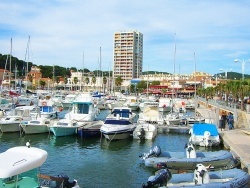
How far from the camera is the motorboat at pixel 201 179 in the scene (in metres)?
14.9

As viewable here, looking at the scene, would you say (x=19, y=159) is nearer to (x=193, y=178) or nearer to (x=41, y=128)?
(x=193, y=178)

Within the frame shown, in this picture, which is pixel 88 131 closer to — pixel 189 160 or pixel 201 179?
pixel 189 160

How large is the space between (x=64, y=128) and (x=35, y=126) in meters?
3.17

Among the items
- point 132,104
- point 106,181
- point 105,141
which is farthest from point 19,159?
point 132,104

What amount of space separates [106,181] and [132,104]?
4893cm

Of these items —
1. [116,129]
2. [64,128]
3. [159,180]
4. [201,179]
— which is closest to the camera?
[201,179]

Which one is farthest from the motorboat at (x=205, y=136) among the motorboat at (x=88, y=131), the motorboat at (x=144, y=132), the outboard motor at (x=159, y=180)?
the outboard motor at (x=159, y=180)

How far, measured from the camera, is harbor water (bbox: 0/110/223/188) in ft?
61.3

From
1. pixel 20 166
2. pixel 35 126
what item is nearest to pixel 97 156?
pixel 35 126

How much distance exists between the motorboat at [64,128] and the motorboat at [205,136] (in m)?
11.1

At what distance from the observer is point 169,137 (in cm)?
3312

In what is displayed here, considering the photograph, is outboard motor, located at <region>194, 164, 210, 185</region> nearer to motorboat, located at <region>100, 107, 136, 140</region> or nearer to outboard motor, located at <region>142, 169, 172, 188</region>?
outboard motor, located at <region>142, 169, 172, 188</region>

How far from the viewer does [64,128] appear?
31.3 meters

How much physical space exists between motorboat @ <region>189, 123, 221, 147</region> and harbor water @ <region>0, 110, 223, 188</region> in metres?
1.65
